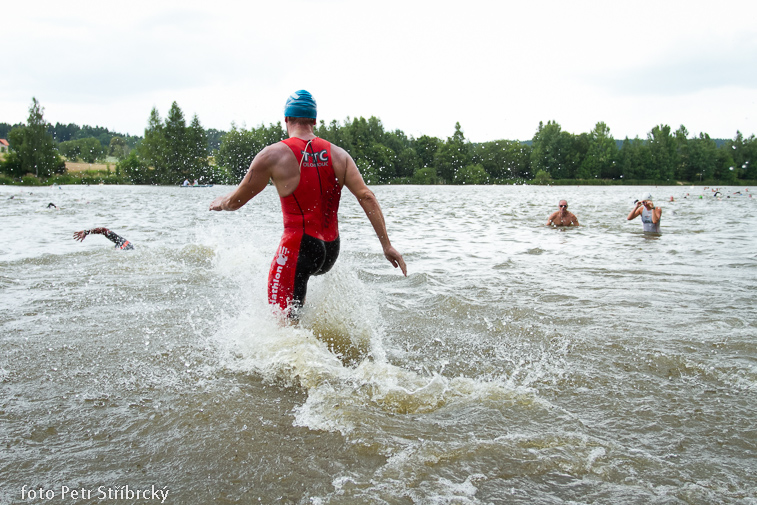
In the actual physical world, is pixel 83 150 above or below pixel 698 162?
above

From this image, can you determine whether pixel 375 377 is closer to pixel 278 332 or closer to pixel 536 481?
pixel 278 332

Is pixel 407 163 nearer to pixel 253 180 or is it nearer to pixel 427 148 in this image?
pixel 427 148

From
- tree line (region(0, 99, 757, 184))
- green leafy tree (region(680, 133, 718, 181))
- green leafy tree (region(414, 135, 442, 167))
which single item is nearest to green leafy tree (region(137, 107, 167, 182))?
tree line (region(0, 99, 757, 184))

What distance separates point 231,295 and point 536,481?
5.37 metres

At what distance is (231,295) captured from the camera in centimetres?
697

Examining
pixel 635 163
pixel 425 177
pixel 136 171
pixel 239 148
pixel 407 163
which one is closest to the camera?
pixel 239 148

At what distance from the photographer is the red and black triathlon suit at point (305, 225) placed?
3.91 meters

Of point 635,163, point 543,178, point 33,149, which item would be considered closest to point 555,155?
point 543,178

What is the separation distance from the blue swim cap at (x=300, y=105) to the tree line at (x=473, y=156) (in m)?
87.1

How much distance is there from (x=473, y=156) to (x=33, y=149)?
93.7 m

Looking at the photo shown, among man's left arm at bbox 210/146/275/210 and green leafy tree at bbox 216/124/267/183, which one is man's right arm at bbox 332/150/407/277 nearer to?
man's left arm at bbox 210/146/275/210

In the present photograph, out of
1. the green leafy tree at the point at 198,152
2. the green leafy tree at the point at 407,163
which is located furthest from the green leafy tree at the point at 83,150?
the green leafy tree at the point at 407,163

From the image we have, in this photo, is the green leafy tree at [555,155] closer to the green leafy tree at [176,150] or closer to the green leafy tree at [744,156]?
the green leafy tree at [744,156]

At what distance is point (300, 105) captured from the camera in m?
4.04
